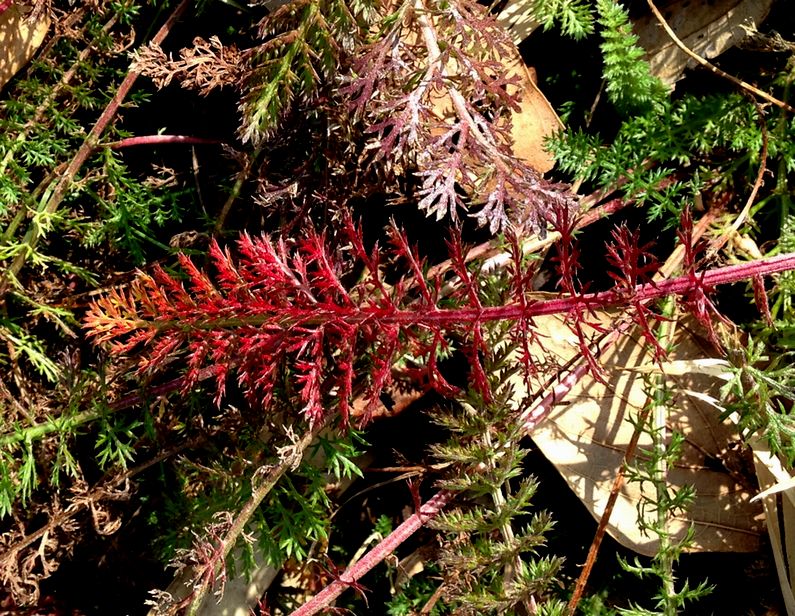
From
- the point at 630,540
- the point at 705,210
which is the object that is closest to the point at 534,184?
the point at 705,210

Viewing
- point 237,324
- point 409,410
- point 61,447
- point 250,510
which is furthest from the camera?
point 409,410

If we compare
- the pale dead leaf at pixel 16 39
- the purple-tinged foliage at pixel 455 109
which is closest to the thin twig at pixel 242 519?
the purple-tinged foliage at pixel 455 109

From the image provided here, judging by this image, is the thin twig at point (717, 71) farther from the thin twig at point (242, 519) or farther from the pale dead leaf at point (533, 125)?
the thin twig at point (242, 519)

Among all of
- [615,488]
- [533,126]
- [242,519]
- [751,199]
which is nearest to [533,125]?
[533,126]

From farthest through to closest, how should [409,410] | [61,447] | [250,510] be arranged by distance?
[409,410]
[61,447]
[250,510]

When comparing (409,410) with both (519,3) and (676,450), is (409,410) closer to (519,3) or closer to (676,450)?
(676,450)
